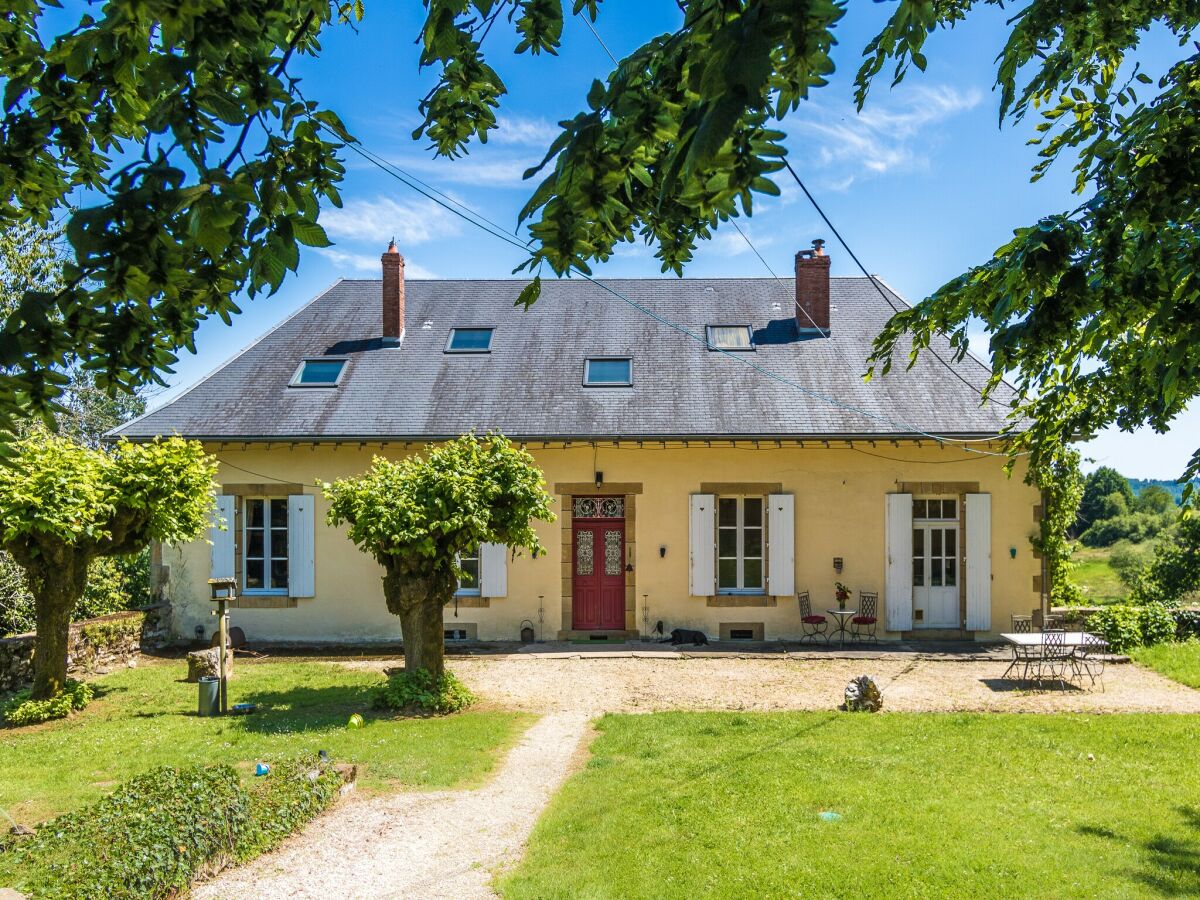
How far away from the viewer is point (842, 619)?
12.8 meters

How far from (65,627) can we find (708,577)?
8240 millimetres

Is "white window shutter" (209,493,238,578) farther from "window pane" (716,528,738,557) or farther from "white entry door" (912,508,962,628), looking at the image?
"white entry door" (912,508,962,628)

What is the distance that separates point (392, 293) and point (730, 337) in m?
5.94

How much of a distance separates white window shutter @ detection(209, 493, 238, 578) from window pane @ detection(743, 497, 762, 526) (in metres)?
7.86

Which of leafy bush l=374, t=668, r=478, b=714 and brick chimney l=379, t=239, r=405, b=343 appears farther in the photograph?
brick chimney l=379, t=239, r=405, b=343

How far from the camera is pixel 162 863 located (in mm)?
4605

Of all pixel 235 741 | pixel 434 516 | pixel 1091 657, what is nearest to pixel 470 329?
pixel 434 516

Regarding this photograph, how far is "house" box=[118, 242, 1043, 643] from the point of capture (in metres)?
13.0

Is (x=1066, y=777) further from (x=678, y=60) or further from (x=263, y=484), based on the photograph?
(x=263, y=484)

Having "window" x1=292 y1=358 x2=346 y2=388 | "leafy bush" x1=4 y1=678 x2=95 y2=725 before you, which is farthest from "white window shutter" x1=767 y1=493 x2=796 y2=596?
"leafy bush" x1=4 y1=678 x2=95 y2=725

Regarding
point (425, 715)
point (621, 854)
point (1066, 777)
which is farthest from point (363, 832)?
point (1066, 777)

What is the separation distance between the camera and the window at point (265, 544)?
44.1ft

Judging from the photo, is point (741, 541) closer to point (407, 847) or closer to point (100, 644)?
point (407, 847)

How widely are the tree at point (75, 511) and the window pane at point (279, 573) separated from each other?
3712 mm
